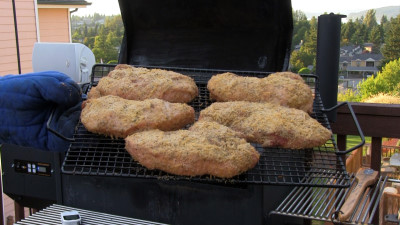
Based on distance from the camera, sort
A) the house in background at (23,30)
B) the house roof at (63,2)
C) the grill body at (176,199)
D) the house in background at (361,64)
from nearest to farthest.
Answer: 1. the grill body at (176,199)
2. the house in background at (23,30)
3. the house roof at (63,2)
4. the house in background at (361,64)

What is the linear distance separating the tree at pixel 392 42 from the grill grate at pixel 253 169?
2026 centimetres

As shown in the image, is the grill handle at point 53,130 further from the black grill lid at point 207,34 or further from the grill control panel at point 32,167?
the black grill lid at point 207,34

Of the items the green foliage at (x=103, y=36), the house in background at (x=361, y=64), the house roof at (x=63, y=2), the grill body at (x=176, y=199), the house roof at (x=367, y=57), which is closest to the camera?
the grill body at (x=176, y=199)

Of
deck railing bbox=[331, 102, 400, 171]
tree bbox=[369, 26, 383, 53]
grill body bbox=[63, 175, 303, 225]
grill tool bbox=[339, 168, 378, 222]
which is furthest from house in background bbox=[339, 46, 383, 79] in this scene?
grill body bbox=[63, 175, 303, 225]

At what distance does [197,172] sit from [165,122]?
36 cm

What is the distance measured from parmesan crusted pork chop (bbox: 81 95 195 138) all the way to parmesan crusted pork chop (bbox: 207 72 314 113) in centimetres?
33

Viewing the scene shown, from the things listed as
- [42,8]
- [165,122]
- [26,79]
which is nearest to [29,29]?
[42,8]

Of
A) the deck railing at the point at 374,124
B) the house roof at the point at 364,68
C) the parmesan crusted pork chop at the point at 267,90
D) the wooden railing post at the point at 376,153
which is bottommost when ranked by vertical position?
the house roof at the point at 364,68

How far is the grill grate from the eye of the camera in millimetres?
1464

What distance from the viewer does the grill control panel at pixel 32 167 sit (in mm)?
1966

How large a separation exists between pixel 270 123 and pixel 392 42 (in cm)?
2118

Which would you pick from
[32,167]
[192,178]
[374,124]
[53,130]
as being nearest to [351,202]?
[192,178]

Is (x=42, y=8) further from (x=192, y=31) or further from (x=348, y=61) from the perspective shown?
(x=348, y=61)

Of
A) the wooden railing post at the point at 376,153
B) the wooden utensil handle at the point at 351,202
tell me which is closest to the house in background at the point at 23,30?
the wooden railing post at the point at 376,153
